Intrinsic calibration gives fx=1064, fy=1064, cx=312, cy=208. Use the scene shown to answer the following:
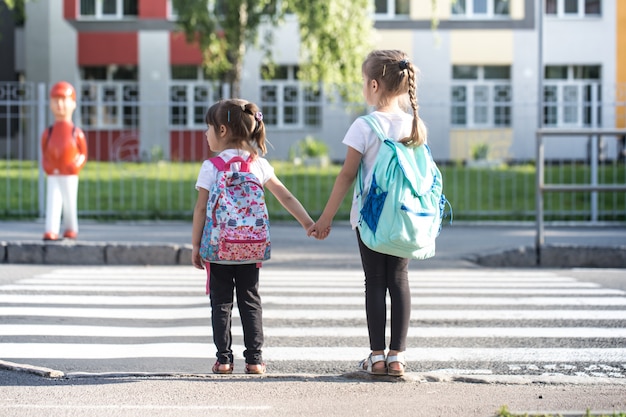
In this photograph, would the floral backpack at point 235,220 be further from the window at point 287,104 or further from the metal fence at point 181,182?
the metal fence at point 181,182

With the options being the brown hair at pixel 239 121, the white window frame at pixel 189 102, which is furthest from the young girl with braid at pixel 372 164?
the white window frame at pixel 189 102

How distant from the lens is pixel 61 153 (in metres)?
11.0

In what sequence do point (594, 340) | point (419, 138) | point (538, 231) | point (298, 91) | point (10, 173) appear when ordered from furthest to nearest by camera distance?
point (10, 173), point (298, 91), point (538, 231), point (594, 340), point (419, 138)

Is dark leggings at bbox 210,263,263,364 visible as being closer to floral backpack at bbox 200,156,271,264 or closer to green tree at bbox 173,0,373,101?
floral backpack at bbox 200,156,271,264

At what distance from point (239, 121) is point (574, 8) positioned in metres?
33.1

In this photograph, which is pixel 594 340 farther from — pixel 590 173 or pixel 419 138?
pixel 590 173

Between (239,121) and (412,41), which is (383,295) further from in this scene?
(412,41)

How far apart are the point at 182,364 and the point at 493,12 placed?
31829 millimetres

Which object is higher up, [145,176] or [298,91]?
[298,91]

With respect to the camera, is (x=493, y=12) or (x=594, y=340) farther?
(x=493, y=12)

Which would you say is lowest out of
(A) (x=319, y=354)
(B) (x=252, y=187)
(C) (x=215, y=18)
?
(A) (x=319, y=354)

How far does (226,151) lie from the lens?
5.43 m

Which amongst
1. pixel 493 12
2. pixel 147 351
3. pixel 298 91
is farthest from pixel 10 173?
pixel 493 12

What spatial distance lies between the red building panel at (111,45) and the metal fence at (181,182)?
1826 cm
